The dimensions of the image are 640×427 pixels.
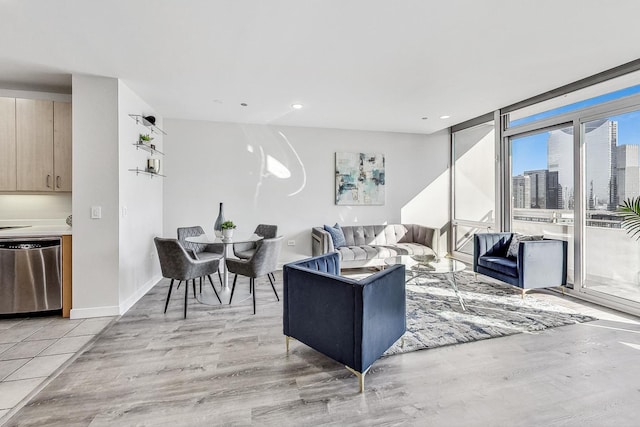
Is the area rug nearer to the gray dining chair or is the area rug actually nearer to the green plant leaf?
the green plant leaf

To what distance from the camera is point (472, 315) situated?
3.18 meters

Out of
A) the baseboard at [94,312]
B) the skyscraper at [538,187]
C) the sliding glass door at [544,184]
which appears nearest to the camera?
the baseboard at [94,312]

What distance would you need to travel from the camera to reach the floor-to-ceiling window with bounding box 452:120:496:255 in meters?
5.24

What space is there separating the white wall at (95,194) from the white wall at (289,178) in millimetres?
1728

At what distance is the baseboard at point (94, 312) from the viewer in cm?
316

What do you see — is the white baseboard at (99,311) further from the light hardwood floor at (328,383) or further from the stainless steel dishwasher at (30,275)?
the light hardwood floor at (328,383)

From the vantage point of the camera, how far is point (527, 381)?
2.08 m

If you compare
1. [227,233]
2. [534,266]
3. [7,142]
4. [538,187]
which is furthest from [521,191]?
[7,142]

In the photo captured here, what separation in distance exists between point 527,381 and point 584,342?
1025 mm

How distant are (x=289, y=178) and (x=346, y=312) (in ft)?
12.3

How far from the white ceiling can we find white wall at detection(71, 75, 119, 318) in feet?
0.96

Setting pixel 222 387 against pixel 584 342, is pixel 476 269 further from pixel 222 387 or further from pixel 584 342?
pixel 222 387

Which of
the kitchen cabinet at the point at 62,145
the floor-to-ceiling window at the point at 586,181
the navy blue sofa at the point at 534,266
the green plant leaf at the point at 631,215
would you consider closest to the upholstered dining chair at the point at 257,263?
the kitchen cabinet at the point at 62,145

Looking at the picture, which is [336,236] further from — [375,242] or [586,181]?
[586,181]
